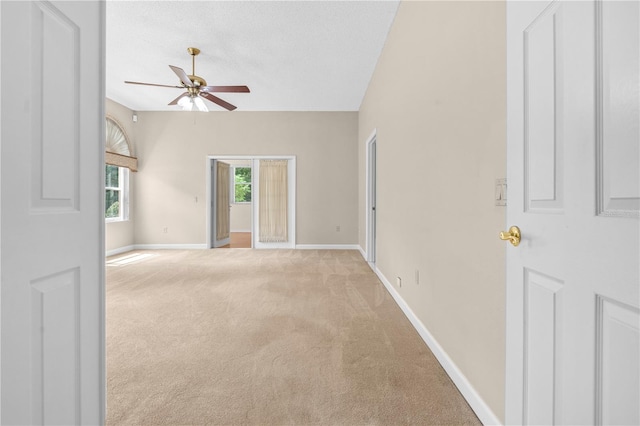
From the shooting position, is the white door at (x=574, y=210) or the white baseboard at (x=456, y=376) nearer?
the white door at (x=574, y=210)

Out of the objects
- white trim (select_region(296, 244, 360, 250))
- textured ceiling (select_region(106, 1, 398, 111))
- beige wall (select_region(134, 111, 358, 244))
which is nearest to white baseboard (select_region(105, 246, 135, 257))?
beige wall (select_region(134, 111, 358, 244))

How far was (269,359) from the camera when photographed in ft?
6.59

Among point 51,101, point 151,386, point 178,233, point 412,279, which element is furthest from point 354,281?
point 178,233

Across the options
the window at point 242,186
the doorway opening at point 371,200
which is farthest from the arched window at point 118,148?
the doorway opening at point 371,200

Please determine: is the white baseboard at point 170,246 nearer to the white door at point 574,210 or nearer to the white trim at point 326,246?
the white trim at point 326,246

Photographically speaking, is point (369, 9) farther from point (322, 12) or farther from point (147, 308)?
point (147, 308)

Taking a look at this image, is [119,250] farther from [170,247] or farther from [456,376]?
[456,376]

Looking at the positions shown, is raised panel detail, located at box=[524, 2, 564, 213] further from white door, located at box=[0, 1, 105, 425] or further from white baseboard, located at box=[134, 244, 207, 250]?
white baseboard, located at box=[134, 244, 207, 250]

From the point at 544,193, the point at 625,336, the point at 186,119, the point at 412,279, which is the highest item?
the point at 186,119

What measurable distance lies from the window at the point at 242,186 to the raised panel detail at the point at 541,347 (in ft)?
31.9

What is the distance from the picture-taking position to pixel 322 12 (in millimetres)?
3203

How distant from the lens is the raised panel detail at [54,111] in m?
0.83

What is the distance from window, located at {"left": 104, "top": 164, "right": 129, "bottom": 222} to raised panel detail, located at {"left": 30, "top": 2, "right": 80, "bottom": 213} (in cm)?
589

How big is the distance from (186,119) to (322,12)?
4437mm
